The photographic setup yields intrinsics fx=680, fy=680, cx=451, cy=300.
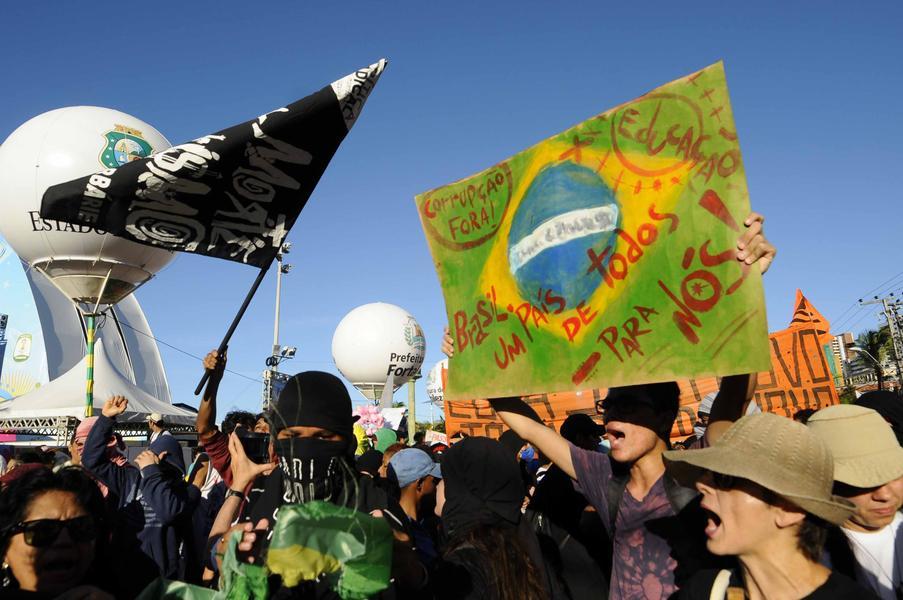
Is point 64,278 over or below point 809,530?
over

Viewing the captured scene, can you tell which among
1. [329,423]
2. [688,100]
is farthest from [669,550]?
[688,100]

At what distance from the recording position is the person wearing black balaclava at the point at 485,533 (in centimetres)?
256

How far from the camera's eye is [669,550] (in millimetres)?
2834

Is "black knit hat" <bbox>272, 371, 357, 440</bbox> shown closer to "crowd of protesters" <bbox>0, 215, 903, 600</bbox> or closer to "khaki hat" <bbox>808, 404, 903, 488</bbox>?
"crowd of protesters" <bbox>0, 215, 903, 600</bbox>

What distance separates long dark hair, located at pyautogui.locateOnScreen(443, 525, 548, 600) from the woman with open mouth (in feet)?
2.46

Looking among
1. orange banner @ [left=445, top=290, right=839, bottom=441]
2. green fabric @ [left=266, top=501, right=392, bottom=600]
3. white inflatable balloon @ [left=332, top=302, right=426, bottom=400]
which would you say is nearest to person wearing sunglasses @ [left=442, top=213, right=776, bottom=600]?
green fabric @ [left=266, top=501, right=392, bottom=600]

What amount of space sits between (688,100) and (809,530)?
186 cm

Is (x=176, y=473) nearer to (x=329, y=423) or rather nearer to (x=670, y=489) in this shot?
(x=329, y=423)

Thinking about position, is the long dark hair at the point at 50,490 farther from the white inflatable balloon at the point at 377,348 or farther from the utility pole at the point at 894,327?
the utility pole at the point at 894,327

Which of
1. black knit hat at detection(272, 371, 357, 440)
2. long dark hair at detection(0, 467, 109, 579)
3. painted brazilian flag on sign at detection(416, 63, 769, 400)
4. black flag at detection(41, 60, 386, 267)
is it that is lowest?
long dark hair at detection(0, 467, 109, 579)

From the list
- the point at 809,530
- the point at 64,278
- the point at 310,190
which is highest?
the point at 64,278

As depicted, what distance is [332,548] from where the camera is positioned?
67.7 inches

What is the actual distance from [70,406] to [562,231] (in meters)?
19.1

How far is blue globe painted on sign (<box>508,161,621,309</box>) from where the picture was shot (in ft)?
11.1
